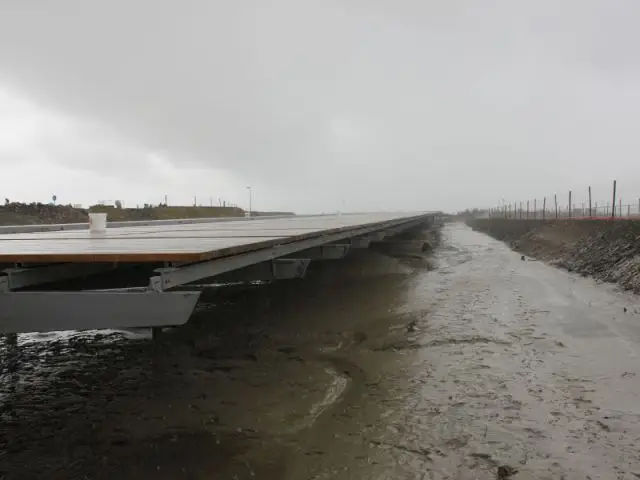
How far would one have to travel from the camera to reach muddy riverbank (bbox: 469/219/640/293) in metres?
13.2

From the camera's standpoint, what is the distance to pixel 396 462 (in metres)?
3.79

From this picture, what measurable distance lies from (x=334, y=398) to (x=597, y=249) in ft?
50.0

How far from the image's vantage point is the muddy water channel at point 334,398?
12.5ft

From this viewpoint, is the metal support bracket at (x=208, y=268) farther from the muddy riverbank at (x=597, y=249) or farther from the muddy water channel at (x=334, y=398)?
the muddy riverbank at (x=597, y=249)

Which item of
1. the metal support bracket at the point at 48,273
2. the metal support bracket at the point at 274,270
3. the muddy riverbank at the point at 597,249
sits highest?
the metal support bracket at the point at 48,273

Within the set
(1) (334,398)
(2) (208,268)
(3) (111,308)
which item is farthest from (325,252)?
(3) (111,308)

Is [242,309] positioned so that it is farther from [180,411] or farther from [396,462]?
[396,462]

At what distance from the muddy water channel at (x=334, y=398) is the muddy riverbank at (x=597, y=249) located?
4414mm

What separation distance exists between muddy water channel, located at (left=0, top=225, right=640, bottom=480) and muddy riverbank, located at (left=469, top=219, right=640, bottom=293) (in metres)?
4.41

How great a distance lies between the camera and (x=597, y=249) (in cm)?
1680

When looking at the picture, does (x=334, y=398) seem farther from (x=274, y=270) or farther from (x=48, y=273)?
(x=48, y=273)

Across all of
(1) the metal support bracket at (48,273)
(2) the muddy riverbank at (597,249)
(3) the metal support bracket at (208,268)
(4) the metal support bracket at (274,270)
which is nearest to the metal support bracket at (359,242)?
(3) the metal support bracket at (208,268)

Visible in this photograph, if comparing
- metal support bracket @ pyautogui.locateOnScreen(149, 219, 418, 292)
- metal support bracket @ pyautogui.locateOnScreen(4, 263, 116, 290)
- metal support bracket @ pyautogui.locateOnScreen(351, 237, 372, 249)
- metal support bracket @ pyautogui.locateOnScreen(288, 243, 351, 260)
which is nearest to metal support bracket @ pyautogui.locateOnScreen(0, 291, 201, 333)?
metal support bracket @ pyautogui.locateOnScreen(149, 219, 418, 292)

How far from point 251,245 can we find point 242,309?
4.63 metres
